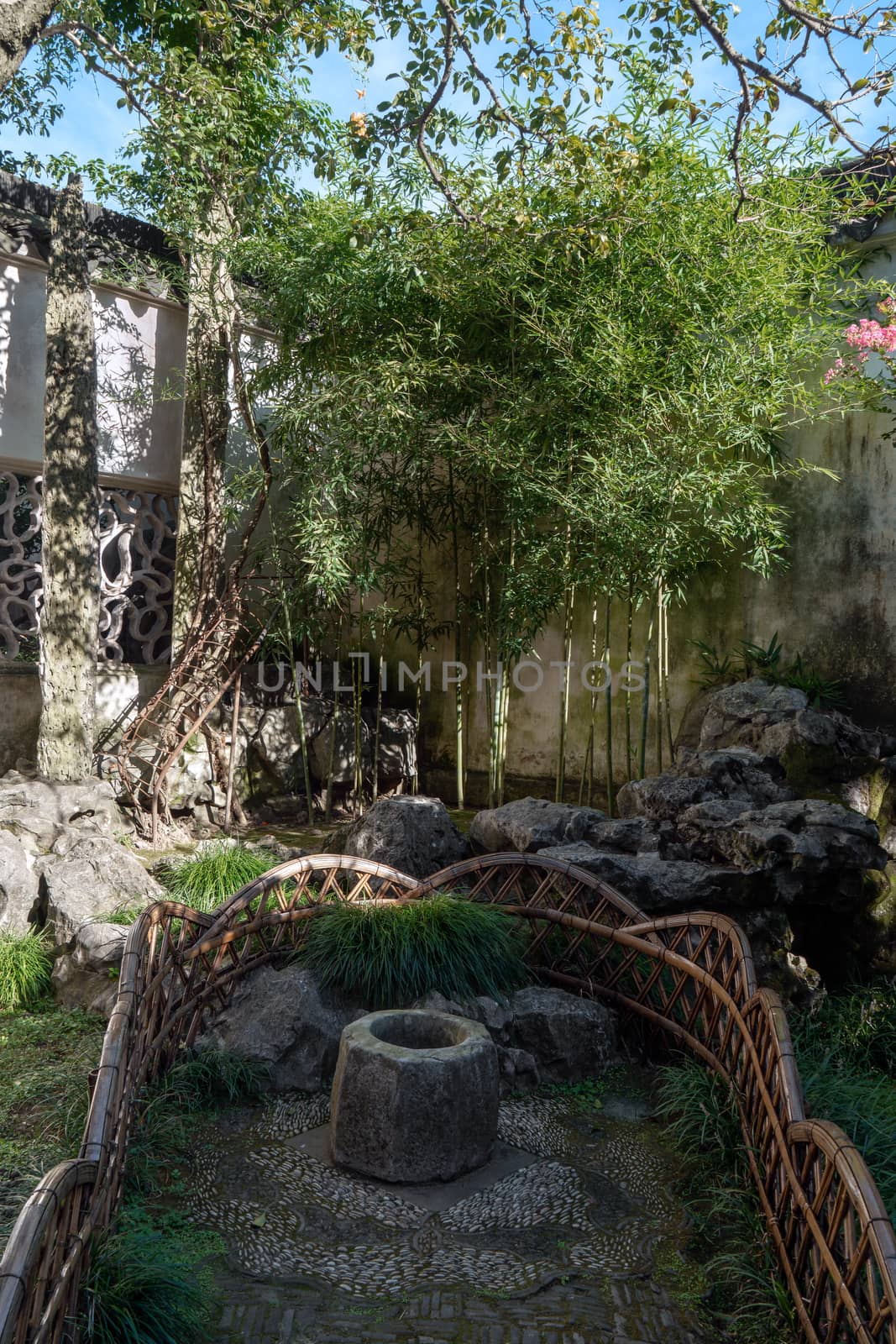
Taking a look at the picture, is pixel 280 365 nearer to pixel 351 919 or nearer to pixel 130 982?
pixel 351 919

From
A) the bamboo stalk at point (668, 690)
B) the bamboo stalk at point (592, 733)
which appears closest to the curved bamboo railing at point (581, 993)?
the bamboo stalk at point (592, 733)

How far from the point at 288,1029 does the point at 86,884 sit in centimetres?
181

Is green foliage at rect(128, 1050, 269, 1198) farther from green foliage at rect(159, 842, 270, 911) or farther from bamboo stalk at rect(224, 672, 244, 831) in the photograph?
bamboo stalk at rect(224, 672, 244, 831)

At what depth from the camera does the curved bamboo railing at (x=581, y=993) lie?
2.05 meters

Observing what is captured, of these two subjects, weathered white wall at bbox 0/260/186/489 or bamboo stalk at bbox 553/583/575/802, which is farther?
weathered white wall at bbox 0/260/186/489

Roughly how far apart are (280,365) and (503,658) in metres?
2.60

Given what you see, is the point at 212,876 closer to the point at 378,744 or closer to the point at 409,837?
the point at 409,837

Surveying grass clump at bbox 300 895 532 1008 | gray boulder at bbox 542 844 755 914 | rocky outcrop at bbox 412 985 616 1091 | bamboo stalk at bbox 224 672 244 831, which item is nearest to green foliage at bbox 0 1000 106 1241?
grass clump at bbox 300 895 532 1008

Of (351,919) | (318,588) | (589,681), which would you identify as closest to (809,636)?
(589,681)

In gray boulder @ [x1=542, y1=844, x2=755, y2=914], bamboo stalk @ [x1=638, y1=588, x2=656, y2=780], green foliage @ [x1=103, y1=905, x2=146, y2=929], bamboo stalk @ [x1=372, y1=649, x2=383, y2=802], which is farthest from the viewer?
bamboo stalk @ [x1=372, y1=649, x2=383, y2=802]

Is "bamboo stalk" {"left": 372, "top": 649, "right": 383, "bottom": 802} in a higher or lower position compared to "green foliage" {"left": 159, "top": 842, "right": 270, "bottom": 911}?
higher

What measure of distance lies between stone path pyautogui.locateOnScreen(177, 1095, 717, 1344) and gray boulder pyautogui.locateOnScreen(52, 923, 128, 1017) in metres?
1.18

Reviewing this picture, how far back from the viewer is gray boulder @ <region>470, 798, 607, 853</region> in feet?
17.7

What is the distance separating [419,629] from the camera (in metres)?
8.03
